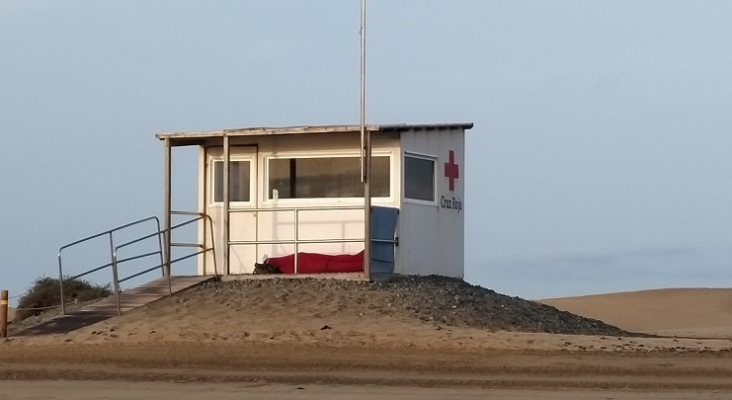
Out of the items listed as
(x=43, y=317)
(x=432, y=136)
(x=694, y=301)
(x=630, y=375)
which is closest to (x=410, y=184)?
(x=432, y=136)

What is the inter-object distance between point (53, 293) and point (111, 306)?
6.09 metres

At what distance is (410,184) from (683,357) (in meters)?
7.54

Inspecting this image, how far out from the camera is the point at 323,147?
23188 millimetres

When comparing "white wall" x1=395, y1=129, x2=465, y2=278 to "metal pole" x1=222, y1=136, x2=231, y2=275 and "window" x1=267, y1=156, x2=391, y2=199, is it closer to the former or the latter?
"window" x1=267, y1=156, x2=391, y2=199

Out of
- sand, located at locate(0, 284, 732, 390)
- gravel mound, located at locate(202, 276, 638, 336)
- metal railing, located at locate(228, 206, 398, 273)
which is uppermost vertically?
metal railing, located at locate(228, 206, 398, 273)

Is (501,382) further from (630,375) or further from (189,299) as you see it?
(189,299)

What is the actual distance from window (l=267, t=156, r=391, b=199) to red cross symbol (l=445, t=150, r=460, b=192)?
1396 millimetres

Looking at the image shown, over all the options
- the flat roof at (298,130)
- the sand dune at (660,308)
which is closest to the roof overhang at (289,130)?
the flat roof at (298,130)

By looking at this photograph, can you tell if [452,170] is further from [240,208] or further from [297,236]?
[240,208]

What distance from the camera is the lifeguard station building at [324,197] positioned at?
22578 mm

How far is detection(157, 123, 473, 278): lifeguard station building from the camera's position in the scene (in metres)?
22.6

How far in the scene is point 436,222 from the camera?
76.8ft

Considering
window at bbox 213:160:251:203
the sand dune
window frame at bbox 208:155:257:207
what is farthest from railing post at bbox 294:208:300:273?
the sand dune

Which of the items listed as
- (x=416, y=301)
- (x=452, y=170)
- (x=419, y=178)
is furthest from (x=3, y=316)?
(x=452, y=170)
